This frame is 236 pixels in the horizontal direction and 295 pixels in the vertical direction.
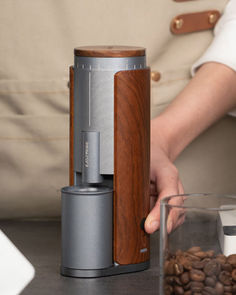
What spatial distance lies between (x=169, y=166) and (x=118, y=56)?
220 mm

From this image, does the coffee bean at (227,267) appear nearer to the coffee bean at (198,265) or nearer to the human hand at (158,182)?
the coffee bean at (198,265)

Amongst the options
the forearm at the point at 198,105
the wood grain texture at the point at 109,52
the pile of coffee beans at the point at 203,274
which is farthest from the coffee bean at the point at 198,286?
the forearm at the point at 198,105

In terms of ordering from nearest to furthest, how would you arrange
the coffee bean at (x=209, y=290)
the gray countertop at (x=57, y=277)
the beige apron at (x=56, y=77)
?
1. the coffee bean at (x=209, y=290)
2. the gray countertop at (x=57, y=277)
3. the beige apron at (x=56, y=77)

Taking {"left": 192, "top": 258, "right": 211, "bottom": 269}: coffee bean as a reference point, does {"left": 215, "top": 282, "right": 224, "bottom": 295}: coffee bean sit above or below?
below

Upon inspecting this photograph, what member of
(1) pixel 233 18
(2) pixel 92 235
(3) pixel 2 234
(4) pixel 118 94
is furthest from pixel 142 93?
(1) pixel 233 18

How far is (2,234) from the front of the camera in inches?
37.9

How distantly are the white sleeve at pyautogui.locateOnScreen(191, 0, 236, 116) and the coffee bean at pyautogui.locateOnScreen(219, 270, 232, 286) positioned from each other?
58 centimetres

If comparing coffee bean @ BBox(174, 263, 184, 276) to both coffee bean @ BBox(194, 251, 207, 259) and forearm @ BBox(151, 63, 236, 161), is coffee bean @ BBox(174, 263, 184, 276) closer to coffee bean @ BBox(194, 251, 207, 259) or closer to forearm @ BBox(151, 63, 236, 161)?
coffee bean @ BBox(194, 251, 207, 259)

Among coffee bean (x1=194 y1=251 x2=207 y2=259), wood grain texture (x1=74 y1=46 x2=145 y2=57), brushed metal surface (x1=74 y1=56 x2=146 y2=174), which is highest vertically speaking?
wood grain texture (x1=74 y1=46 x2=145 y2=57)

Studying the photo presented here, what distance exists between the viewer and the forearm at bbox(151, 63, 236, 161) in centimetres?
115

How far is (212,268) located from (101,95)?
252 millimetres

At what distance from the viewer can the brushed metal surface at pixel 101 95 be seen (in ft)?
Result: 2.67

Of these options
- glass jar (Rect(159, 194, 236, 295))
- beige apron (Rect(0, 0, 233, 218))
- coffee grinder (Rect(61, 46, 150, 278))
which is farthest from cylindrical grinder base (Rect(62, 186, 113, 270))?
beige apron (Rect(0, 0, 233, 218))

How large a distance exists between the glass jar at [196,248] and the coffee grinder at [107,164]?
125 mm
